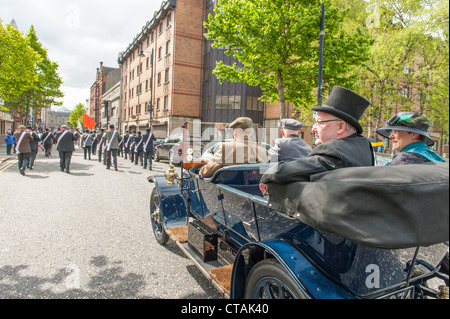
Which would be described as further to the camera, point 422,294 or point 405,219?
point 422,294

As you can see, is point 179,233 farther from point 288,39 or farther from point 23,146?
point 288,39

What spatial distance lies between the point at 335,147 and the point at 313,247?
0.66 m

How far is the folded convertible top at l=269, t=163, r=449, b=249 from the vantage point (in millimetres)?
1161

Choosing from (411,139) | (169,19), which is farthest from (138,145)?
(169,19)

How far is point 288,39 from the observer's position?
1262 cm

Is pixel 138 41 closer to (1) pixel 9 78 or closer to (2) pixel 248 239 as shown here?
(1) pixel 9 78

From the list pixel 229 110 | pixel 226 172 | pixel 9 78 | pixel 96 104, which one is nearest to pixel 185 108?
pixel 229 110

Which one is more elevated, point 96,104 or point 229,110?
point 96,104

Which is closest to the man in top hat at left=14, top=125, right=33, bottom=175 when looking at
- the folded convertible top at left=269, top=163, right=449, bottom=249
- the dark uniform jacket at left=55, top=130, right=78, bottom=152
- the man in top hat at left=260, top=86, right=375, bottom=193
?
the dark uniform jacket at left=55, top=130, right=78, bottom=152

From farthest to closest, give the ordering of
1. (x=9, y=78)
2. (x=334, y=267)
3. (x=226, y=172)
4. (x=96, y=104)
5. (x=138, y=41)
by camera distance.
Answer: (x=96, y=104) < (x=138, y=41) < (x=9, y=78) < (x=226, y=172) < (x=334, y=267)

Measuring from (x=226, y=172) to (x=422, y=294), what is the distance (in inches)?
72.0

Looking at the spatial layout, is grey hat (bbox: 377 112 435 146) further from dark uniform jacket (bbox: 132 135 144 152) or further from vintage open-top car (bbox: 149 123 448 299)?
dark uniform jacket (bbox: 132 135 144 152)

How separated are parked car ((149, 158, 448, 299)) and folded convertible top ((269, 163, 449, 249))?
28mm
